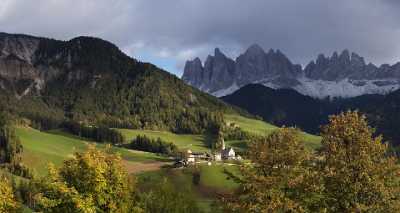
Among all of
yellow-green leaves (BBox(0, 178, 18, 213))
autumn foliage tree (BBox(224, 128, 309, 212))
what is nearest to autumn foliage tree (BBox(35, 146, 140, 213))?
yellow-green leaves (BBox(0, 178, 18, 213))

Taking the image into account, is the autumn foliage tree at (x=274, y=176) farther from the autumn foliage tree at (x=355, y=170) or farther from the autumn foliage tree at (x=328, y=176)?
the autumn foliage tree at (x=355, y=170)

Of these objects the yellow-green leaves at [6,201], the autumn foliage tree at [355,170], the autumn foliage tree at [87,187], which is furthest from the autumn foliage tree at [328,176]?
the yellow-green leaves at [6,201]

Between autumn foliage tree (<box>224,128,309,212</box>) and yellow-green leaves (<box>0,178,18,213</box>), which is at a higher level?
autumn foliage tree (<box>224,128,309,212</box>)

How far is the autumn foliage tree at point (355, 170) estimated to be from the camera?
125 feet

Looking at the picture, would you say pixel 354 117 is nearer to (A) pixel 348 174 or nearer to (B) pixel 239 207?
(A) pixel 348 174

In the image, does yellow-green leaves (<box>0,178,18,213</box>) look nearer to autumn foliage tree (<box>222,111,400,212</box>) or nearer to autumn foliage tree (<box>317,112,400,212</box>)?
autumn foliage tree (<box>222,111,400,212</box>)

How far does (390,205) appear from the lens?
124ft

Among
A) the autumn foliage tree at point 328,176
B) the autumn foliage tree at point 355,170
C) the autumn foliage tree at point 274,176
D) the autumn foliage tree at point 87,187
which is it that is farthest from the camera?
the autumn foliage tree at point 87,187

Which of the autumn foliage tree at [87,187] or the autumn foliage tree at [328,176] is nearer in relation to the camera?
the autumn foliage tree at [328,176]

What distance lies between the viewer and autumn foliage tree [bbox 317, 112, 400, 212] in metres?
38.2

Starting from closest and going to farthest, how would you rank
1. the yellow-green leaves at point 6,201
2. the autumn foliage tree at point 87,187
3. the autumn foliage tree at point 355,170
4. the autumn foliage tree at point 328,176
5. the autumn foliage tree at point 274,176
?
the autumn foliage tree at point 355,170
the autumn foliage tree at point 328,176
the autumn foliage tree at point 274,176
the autumn foliage tree at point 87,187
the yellow-green leaves at point 6,201

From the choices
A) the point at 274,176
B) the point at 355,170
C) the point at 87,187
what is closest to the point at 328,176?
the point at 355,170

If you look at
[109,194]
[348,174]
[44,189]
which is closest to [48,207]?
[44,189]

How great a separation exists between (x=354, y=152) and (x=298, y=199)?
530 centimetres
